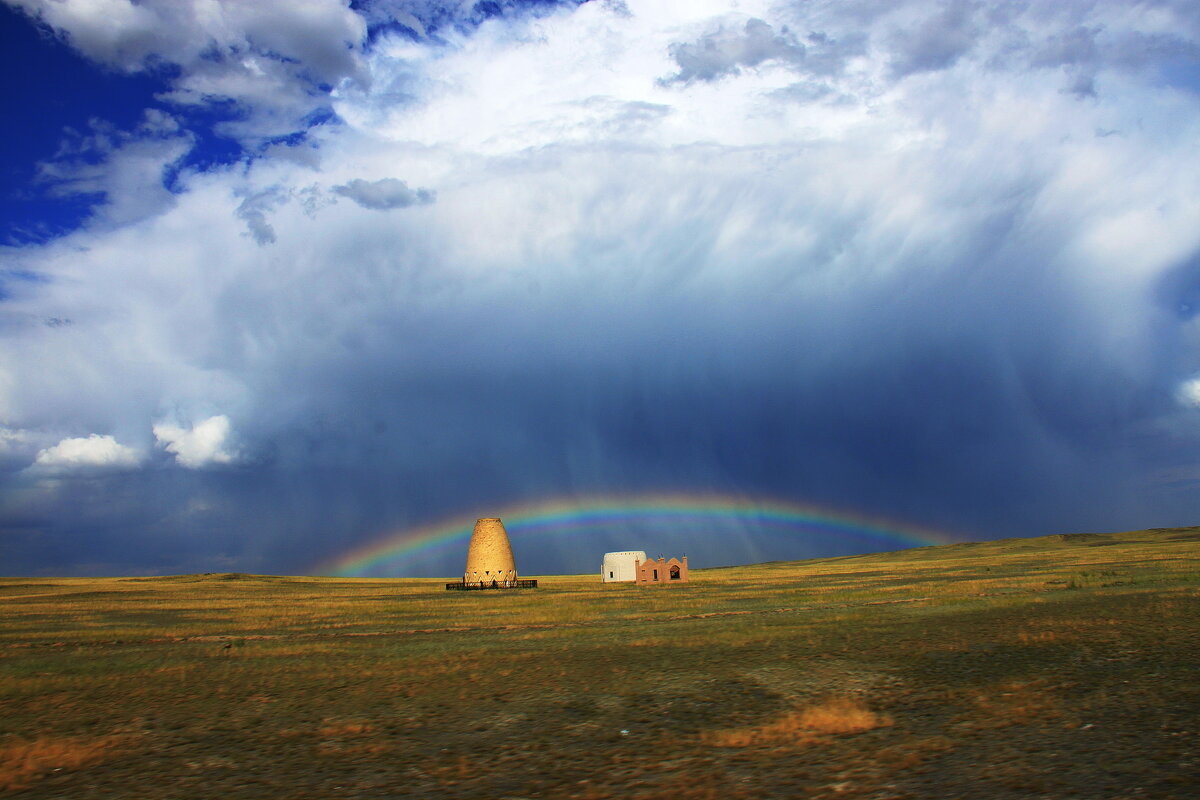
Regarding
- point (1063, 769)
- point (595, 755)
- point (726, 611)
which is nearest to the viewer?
point (1063, 769)

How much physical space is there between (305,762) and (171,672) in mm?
12403

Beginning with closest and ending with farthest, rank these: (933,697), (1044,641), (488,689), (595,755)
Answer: (595,755)
(933,697)
(488,689)
(1044,641)

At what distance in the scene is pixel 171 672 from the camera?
2312 centimetres

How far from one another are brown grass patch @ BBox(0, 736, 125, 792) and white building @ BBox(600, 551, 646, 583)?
83.6 m

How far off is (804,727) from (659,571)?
3154 inches

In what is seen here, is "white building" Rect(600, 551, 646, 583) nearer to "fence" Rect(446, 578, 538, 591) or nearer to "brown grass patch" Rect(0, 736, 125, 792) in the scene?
"fence" Rect(446, 578, 538, 591)

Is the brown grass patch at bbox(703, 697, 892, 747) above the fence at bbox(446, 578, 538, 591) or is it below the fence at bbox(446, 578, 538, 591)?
above

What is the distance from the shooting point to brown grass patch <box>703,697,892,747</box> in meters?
13.5

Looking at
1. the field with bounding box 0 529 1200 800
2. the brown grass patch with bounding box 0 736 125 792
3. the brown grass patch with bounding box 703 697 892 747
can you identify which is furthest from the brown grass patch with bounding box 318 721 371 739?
the brown grass patch with bounding box 703 697 892 747

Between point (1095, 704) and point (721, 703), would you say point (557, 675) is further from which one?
point (1095, 704)

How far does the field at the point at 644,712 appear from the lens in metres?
11.4

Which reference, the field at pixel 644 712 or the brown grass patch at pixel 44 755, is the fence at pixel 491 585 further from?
the brown grass patch at pixel 44 755

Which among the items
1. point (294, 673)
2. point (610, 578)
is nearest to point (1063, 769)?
point (294, 673)

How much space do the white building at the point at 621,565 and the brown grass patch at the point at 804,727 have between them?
270ft
